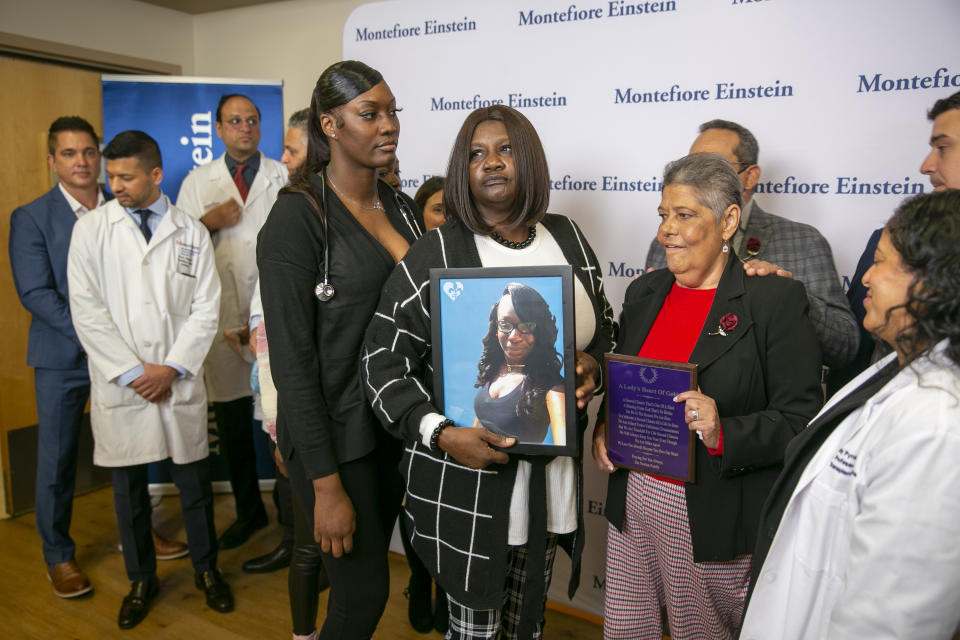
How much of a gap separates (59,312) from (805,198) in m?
3.28

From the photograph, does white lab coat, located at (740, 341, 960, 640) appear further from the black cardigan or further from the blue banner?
the blue banner

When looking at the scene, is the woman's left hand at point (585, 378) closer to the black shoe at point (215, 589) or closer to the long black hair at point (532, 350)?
the long black hair at point (532, 350)

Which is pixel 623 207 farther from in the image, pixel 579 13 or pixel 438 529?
pixel 438 529

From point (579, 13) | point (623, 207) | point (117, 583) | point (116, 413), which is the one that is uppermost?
point (579, 13)

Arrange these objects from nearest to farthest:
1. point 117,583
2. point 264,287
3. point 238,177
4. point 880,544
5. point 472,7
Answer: point 880,544, point 264,287, point 472,7, point 117,583, point 238,177

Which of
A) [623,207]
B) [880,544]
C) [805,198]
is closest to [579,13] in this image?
[623,207]

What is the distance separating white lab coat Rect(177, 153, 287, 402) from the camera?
364 centimetres

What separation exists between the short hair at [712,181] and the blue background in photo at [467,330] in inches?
19.0

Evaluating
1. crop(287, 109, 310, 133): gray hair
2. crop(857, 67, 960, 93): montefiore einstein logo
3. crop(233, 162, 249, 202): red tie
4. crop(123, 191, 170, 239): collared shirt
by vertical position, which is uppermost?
crop(287, 109, 310, 133): gray hair

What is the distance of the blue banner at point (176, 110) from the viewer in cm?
413

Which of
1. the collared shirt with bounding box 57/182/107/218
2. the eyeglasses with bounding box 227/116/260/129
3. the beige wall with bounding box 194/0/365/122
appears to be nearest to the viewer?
the collared shirt with bounding box 57/182/107/218

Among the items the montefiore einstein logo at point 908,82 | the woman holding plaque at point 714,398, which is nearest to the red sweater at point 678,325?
the woman holding plaque at point 714,398

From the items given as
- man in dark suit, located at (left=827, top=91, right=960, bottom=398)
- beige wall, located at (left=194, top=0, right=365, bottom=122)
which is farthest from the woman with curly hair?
beige wall, located at (left=194, top=0, right=365, bottom=122)

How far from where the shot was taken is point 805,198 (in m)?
2.49
